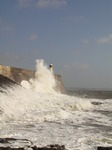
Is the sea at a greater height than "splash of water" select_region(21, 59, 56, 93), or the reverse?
"splash of water" select_region(21, 59, 56, 93)

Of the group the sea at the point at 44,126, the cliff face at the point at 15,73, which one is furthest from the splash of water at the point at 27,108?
the cliff face at the point at 15,73

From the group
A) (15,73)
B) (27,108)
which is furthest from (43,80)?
(27,108)

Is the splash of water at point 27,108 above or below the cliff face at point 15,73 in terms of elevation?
below

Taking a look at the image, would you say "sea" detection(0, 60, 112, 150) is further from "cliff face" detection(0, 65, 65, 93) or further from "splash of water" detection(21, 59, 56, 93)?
"splash of water" detection(21, 59, 56, 93)

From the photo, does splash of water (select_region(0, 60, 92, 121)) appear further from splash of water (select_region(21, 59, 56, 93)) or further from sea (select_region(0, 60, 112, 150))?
splash of water (select_region(21, 59, 56, 93))

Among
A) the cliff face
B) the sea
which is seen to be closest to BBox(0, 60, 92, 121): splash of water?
the sea

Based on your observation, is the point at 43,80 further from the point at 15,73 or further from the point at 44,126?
the point at 44,126

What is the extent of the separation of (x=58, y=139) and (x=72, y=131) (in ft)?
4.47

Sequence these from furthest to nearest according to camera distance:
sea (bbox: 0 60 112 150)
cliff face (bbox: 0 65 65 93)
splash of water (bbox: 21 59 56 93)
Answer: splash of water (bbox: 21 59 56 93) < cliff face (bbox: 0 65 65 93) < sea (bbox: 0 60 112 150)

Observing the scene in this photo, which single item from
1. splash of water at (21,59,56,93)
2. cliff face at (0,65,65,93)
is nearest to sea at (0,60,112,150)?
cliff face at (0,65,65,93)

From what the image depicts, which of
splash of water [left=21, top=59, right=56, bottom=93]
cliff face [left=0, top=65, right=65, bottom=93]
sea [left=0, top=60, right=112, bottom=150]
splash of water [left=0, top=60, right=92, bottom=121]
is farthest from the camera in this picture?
splash of water [left=21, top=59, right=56, bottom=93]

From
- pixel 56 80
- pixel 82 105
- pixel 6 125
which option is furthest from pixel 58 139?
pixel 56 80

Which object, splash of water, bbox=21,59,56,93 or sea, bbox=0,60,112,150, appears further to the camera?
splash of water, bbox=21,59,56,93

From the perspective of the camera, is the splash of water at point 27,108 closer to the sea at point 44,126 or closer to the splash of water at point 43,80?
the sea at point 44,126
